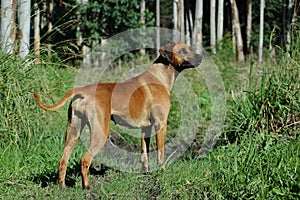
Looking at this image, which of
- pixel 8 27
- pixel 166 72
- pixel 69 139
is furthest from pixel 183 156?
pixel 8 27

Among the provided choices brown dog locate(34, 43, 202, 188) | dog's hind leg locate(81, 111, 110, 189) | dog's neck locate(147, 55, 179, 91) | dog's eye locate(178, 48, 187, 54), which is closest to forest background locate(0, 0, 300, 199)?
dog's hind leg locate(81, 111, 110, 189)

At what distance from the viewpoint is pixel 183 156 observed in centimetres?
721

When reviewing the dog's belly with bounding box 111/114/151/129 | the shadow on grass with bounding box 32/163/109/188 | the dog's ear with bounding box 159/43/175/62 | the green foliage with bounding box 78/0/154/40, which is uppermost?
the green foliage with bounding box 78/0/154/40

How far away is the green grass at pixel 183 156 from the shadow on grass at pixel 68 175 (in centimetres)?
1

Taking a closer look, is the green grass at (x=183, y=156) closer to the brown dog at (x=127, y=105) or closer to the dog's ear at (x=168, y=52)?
the brown dog at (x=127, y=105)

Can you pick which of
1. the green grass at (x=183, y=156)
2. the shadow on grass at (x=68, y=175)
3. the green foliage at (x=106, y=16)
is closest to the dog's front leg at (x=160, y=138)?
the green grass at (x=183, y=156)

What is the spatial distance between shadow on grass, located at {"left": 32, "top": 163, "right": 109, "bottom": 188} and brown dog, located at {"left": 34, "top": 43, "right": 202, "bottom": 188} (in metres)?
0.34

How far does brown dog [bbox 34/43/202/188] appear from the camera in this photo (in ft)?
18.0

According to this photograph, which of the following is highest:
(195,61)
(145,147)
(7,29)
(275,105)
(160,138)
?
(7,29)

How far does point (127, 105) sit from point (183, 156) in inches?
64.7

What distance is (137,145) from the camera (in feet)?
27.7

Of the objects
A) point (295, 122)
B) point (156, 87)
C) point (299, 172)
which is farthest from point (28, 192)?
point (295, 122)

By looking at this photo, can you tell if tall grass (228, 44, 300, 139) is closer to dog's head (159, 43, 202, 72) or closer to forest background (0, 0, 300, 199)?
forest background (0, 0, 300, 199)

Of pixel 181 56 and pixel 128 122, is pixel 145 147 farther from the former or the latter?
pixel 181 56
